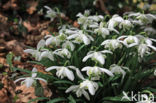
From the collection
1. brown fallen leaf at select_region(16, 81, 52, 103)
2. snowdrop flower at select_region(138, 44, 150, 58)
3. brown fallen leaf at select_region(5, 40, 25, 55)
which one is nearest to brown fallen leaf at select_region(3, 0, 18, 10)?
brown fallen leaf at select_region(5, 40, 25, 55)

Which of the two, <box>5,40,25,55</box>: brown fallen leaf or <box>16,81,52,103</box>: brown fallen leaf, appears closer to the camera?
<box>16,81,52,103</box>: brown fallen leaf

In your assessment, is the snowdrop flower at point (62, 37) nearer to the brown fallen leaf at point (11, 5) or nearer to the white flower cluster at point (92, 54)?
the white flower cluster at point (92, 54)

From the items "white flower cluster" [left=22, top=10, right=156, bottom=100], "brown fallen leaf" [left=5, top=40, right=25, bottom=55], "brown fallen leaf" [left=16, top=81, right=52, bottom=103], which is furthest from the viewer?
"brown fallen leaf" [left=5, top=40, right=25, bottom=55]

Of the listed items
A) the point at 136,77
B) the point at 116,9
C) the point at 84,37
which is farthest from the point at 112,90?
the point at 116,9

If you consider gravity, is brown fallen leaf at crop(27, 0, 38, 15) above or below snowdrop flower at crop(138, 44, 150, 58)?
above

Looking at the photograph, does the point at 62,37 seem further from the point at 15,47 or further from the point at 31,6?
the point at 31,6

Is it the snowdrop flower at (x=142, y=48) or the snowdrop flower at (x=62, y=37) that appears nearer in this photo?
the snowdrop flower at (x=142, y=48)

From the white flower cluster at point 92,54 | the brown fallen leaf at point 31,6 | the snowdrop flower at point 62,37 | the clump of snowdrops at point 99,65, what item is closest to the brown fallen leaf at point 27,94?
the clump of snowdrops at point 99,65

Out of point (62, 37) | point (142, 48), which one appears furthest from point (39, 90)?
point (142, 48)

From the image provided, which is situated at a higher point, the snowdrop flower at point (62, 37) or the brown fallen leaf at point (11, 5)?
the brown fallen leaf at point (11, 5)

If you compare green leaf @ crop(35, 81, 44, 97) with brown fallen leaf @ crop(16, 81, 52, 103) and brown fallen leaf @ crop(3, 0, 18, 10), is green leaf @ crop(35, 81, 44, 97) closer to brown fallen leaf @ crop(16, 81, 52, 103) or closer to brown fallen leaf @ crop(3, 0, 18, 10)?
brown fallen leaf @ crop(16, 81, 52, 103)

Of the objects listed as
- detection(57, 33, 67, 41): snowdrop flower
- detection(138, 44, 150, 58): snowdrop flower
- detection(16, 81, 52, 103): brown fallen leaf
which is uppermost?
detection(57, 33, 67, 41): snowdrop flower
